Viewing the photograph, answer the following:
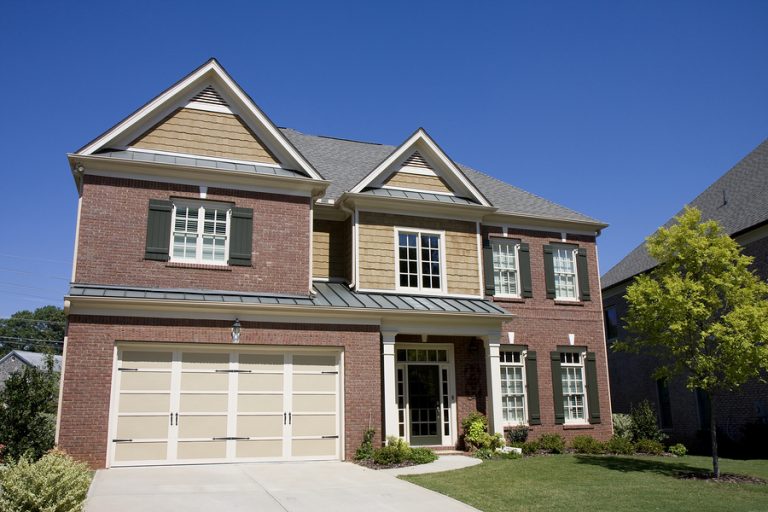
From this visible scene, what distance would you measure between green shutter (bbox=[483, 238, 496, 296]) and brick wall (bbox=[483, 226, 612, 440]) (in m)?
0.31

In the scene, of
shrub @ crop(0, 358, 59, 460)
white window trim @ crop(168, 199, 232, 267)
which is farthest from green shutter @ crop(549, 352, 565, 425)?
shrub @ crop(0, 358, 59, 460)

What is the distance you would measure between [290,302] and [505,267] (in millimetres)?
7888

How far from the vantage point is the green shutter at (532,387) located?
19.6 meters

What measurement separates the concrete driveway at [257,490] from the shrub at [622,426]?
9168 mm

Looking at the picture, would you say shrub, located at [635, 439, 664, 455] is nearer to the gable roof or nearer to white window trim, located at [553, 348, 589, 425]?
→ white window trim, located at [553, 348, 589, 425]

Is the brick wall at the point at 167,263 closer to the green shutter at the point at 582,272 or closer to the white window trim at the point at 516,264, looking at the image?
the white window trim at the point at 516,264

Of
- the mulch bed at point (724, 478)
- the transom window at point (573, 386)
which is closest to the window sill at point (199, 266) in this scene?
the transom window at point (573, 386)

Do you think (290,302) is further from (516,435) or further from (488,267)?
(516,435)

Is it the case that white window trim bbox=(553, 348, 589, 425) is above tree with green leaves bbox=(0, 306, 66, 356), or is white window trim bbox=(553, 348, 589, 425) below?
below

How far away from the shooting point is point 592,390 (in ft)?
68.1

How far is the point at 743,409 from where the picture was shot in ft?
71.6

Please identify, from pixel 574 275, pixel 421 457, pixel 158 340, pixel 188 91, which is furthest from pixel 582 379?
pixel 188 91

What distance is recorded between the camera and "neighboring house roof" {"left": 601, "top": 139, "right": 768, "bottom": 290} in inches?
881

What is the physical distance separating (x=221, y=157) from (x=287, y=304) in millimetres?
4469
